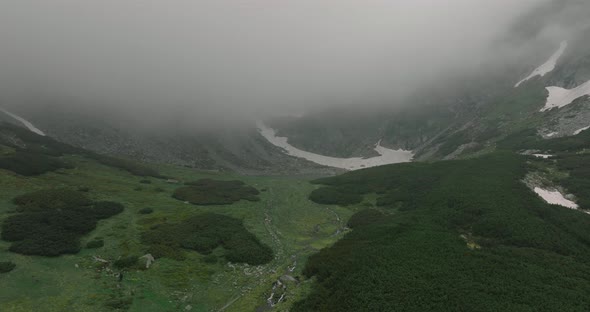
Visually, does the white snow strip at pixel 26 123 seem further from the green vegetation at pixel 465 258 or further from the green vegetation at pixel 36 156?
the green vegetation at pixel 465 258

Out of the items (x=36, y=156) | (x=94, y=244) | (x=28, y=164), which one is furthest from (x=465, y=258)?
(x=36, y=156)

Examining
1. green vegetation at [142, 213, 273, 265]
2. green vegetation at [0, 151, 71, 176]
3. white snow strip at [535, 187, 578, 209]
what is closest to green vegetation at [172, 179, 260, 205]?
green vegetation at [142, 213, 273, 265]

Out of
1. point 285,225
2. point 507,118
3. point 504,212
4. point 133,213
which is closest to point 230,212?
point 285,225

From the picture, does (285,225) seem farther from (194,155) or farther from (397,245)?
(194,155)

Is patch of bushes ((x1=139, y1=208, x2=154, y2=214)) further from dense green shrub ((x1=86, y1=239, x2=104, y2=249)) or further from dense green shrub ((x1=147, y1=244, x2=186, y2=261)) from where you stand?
dense green shrub ((x1=147, y1=244, x2=186, y2=261))

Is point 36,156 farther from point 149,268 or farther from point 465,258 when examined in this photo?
point 465,258
